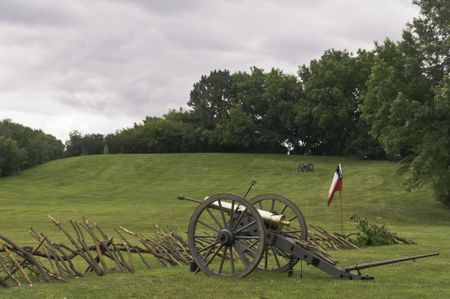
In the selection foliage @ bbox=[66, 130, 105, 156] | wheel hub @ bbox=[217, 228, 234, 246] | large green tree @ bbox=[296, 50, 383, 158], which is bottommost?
wheel hub @ bbox=[217, 228, 234, 246]

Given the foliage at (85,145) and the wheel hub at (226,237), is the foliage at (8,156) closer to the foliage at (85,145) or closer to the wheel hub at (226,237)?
the foliage at (85,145)

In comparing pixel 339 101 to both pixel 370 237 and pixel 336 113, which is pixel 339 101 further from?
pixel 370 237

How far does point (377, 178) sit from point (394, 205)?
13.7 metres

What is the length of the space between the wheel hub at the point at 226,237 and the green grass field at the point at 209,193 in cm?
72

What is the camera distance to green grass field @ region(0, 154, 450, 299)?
965cm

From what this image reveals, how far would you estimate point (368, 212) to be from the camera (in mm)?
34500

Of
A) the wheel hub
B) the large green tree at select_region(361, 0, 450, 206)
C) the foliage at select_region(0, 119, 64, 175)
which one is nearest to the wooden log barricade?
the wheel hub

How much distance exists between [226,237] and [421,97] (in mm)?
27194

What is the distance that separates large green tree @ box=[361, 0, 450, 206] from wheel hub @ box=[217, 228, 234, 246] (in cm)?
2377

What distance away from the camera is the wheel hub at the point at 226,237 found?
10.5 meters

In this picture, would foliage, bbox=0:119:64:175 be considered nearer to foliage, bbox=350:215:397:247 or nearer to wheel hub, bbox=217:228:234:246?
foliage, bbox=350:215:397:247

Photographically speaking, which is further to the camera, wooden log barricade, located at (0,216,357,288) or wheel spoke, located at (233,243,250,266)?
wooden log barricade, located at (0,216,357,288)

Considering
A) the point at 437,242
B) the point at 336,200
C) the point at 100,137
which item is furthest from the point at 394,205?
the point at 100,137

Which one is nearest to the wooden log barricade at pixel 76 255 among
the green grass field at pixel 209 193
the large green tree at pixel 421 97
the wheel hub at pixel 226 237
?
the green grass field at pixel 209 193
